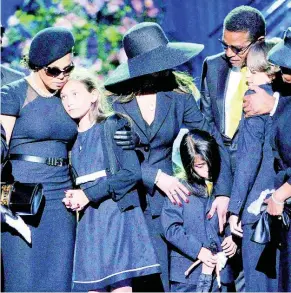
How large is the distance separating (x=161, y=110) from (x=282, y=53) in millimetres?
862

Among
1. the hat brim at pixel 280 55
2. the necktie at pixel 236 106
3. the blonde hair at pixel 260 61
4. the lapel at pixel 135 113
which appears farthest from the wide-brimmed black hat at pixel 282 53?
the lapel at pixel 135 113

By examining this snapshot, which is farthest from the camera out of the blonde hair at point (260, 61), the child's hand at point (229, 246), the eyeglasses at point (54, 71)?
the child's hand at point (229, 246)

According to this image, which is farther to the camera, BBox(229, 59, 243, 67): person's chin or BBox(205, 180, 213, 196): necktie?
BBox(229, 59, 243, 67): person's chin

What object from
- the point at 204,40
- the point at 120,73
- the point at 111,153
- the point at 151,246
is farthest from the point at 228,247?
the point at 204,40

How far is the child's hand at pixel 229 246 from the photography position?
5434 mm

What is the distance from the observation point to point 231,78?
5.70 m

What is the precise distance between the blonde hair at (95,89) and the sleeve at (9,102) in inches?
15.3

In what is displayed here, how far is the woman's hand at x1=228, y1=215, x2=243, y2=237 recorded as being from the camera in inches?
A: 210

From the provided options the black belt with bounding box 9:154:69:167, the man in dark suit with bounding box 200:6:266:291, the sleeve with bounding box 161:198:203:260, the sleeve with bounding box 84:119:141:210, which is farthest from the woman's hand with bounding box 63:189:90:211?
the man in dark suit with bounding box 200:6:266:291

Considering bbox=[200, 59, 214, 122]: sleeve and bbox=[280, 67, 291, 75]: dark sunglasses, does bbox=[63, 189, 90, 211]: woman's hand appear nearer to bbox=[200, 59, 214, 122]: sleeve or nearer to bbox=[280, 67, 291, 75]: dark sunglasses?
bbox=[200, 59, 214, 122]: sleeve

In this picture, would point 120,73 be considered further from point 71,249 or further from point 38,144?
point 71,249

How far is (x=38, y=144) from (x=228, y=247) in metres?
1.36

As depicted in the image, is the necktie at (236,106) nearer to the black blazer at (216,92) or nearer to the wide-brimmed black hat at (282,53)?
the black blazer at (216,92)

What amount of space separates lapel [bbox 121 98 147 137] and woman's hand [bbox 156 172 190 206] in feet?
1.00
